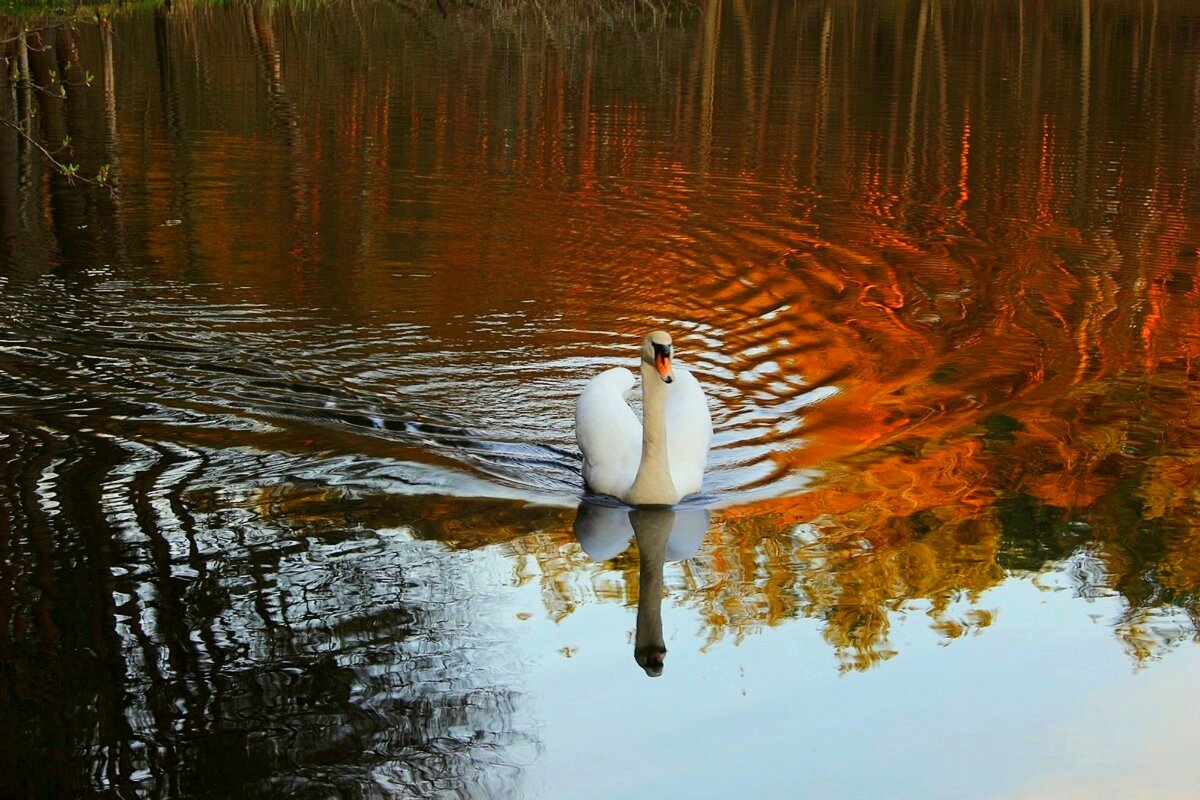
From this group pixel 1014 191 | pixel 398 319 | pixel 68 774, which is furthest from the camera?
pixel 1014 191

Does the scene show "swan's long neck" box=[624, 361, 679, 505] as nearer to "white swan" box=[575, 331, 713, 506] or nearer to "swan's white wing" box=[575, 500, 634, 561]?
"white swan" box=[575, 331, 713, 506]

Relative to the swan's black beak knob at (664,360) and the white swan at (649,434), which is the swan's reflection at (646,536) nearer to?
the white swan at (649,434)

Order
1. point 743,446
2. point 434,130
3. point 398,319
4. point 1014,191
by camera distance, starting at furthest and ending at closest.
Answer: point 434,130, point 1014,191, point 398,319, point 743,446

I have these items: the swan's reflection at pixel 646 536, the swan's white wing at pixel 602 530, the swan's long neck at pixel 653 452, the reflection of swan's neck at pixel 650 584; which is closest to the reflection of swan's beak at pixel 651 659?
the reflection of swan's neck at pixel 650 584

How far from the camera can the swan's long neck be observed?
7281mm

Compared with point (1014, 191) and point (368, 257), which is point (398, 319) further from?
point (1014, 191)

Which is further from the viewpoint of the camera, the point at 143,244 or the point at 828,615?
the point at 143,244

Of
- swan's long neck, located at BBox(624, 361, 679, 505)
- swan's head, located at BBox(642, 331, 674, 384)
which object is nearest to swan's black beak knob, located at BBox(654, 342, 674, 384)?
swan's head, located at BBox(642, 331, 674, 384)

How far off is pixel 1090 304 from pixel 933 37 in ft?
92.0

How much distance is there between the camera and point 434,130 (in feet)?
64.7

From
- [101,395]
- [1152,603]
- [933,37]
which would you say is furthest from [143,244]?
[933,37]

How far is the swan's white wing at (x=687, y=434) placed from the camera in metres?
7.56

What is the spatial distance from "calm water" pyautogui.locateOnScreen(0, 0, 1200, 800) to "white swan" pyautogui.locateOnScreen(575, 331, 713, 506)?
0.58ft

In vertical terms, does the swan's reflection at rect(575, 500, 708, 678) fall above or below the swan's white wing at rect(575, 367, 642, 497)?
below
